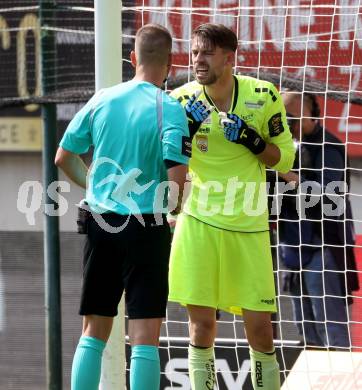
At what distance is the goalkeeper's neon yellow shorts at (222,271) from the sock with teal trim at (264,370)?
21 cm

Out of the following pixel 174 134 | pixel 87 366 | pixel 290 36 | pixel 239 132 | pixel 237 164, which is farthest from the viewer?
pixel 290 36

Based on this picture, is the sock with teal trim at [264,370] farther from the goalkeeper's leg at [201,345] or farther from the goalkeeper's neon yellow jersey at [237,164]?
the goalkeeper's neon yellow jersey at [237,164]

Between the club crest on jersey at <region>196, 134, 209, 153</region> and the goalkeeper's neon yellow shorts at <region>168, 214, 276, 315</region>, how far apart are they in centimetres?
31

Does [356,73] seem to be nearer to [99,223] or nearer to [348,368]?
[348,368]

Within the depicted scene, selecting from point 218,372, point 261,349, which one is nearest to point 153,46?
point 261,349

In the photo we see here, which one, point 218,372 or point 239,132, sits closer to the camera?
point 239,132

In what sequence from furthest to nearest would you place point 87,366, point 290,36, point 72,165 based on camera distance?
point 290,36 → point 72,165 → point 87,366

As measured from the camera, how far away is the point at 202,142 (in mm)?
4688

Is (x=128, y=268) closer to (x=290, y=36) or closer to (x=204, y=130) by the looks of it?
(x=204, y=130)

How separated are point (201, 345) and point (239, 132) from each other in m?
0.95

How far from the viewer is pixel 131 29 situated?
19.2 feet

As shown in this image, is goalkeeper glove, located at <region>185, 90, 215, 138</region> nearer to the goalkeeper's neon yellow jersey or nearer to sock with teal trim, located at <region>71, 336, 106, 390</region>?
the goalkeeper's neon yellow jersey

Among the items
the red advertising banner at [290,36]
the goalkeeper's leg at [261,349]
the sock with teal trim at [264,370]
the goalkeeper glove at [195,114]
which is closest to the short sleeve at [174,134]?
the goalkeeper glove at [195,114]

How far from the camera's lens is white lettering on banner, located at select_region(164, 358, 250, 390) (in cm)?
607
